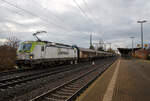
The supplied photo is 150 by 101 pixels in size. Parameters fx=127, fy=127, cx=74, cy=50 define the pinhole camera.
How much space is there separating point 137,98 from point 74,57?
19436 millimetres

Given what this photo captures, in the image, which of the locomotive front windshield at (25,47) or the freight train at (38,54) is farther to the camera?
the locomotive front windshield at (25,47)

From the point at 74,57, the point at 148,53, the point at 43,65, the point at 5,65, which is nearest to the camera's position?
the point at 5,65

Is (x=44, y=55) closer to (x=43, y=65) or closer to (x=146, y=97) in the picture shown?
(x=43, y=65)

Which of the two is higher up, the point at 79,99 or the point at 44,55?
the point at 44,55

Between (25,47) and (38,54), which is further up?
(25,47)

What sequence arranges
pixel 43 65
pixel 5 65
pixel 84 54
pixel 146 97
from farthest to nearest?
pixel 84 54 < pixel 43 65 < pixel 5 65 < pixel 146 97

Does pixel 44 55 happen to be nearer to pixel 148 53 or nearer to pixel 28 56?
pixel 28 56

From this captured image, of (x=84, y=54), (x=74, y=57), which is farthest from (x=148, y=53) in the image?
(x=74, y=57)

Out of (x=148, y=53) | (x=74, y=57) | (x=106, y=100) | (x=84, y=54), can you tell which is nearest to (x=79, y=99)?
(x=106, y=100)

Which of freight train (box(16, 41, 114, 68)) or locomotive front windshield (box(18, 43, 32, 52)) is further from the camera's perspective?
locomotive front windshield (box(18, 43, 32, 52))

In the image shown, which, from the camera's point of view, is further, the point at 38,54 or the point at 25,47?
the point at 38,54

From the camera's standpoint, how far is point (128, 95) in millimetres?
6078

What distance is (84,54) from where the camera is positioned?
1211 inches

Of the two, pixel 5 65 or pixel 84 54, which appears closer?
pixel 5 65
